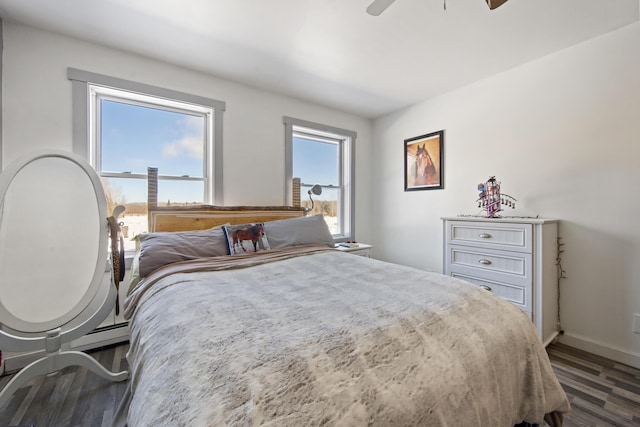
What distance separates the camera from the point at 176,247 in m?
1.81

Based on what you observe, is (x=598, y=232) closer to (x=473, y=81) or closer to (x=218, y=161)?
(x=473, y=81)

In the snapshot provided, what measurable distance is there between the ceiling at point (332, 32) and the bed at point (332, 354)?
1766 mm

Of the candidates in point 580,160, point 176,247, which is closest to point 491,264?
point 580,160

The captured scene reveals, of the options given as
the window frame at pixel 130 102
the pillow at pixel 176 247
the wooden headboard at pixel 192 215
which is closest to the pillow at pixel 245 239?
the pillow at pixel 176 247

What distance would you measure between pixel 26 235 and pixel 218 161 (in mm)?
1479

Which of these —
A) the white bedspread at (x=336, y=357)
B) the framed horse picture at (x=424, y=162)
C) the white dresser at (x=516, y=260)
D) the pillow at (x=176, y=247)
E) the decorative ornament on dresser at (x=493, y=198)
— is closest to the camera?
the white bedspread at (x=336, y=357)

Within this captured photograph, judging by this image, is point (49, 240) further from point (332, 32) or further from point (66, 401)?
point (332, 32)

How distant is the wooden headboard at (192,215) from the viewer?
2.22m

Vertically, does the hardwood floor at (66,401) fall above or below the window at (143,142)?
below

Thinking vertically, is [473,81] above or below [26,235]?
above

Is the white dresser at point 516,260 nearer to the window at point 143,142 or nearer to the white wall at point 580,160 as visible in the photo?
the white wall at point 580,160

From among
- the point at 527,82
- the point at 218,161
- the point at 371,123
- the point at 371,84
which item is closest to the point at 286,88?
the point at 371,84

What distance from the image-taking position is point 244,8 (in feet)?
5.60

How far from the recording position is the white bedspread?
583 mm
